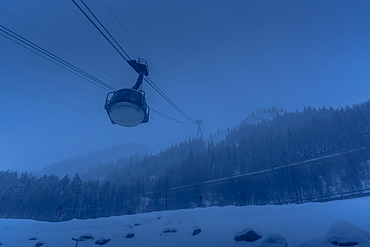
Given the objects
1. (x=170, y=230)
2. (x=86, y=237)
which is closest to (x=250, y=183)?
(x=170, y=230)

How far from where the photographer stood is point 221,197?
206ft

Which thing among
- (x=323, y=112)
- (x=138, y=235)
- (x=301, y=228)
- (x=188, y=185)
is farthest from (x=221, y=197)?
(x=323, y=112)

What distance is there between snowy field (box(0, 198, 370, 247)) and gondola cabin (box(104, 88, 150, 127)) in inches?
365

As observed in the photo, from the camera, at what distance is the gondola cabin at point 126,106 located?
11.6m

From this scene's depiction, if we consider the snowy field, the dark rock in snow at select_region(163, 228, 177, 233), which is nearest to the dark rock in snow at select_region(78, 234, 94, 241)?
the snowy field

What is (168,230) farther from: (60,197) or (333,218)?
(60,197)

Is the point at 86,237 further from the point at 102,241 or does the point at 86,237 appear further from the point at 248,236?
the point at 248,236

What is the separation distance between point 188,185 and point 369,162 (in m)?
55.6

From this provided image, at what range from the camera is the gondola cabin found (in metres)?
11.6

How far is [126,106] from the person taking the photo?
11.6m

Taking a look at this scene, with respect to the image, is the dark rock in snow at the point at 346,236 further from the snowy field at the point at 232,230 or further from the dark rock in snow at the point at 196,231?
the dark rock in snow at the point at 196,231

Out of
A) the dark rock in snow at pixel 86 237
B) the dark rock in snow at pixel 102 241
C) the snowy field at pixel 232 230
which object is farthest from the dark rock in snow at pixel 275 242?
the dark rock in snow at pixel 86 237

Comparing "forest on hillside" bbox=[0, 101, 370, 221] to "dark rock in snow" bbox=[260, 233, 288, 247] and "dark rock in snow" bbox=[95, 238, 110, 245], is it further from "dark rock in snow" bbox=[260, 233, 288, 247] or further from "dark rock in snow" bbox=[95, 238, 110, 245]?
"dark rock in snow" bbox=[260, 233, 288, 247]

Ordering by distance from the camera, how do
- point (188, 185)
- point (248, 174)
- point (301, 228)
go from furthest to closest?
point (188, 185), point (248, 174), point (301, 228)
